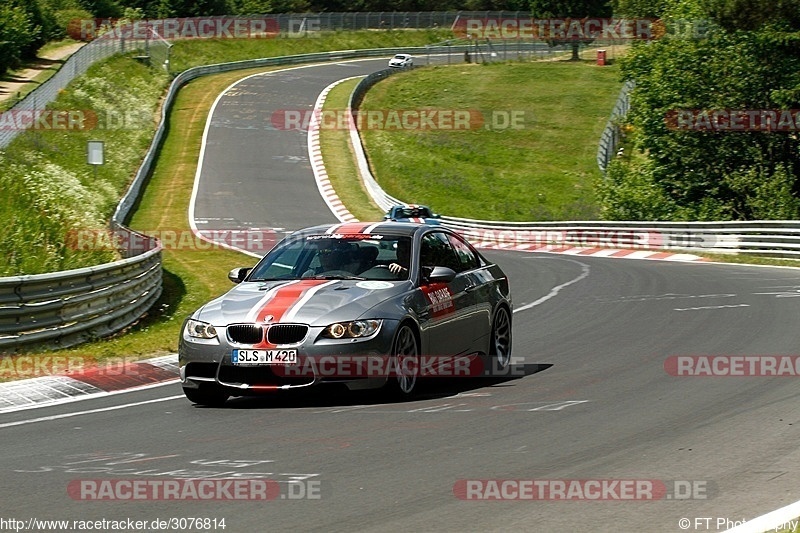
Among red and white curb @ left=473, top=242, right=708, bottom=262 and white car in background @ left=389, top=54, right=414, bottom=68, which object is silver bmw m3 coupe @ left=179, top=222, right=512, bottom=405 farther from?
white car in background @ left=389, top=54, right=414, bottom=68

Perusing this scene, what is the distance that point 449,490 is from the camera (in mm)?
6918

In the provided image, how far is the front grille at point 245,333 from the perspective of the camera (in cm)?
991

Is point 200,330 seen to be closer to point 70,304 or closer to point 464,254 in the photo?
point 464,254

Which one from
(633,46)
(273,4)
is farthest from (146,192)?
(273,4)

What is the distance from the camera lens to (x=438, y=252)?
11617mm

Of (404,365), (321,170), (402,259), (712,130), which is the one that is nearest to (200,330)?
(404,365)

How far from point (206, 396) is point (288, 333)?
3.76 feet

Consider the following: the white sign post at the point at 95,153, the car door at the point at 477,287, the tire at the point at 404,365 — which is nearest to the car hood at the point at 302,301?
the tire at the point at 404,365

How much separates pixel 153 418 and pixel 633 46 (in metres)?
41.7

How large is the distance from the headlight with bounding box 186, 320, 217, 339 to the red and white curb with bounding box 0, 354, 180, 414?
59.6 inches

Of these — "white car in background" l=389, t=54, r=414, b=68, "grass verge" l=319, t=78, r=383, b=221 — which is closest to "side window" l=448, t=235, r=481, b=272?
"grass verge" l=319, t=78, r=383, b=221

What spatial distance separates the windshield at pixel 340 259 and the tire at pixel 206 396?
1.21 metres

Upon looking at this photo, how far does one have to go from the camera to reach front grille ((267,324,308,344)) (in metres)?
9.84

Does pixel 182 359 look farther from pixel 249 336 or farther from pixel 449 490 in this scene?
pixel 449 490
